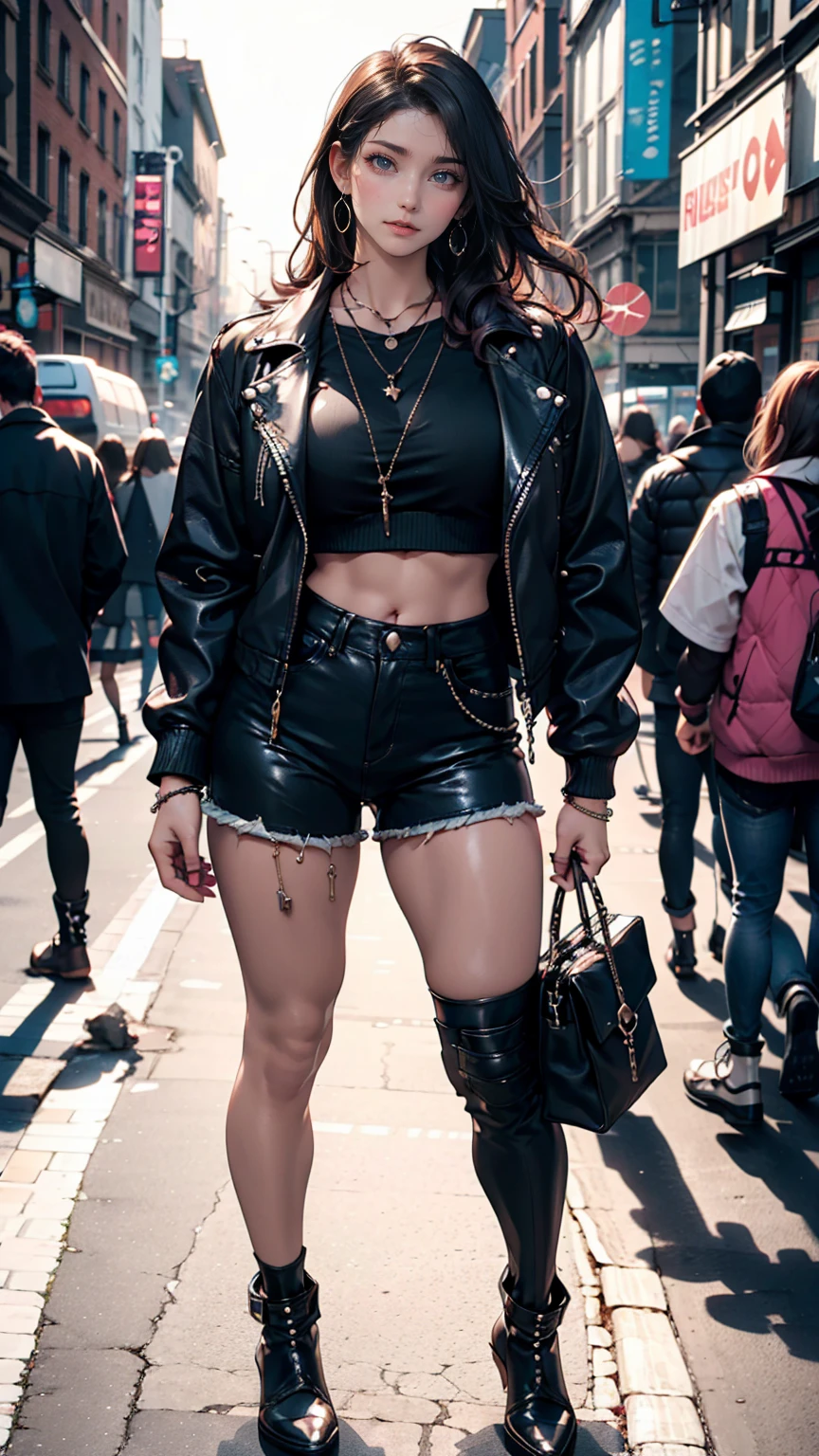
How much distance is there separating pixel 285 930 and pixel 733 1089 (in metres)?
2.23

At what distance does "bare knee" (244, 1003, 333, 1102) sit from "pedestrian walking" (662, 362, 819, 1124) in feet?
6.41

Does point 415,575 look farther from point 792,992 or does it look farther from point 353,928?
point 353,928

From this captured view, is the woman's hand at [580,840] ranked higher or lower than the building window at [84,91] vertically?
lower

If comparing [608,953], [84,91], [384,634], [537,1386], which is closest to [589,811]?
[608,953]

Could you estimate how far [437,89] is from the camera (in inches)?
99.2

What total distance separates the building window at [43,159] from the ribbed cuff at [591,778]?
29107 mm

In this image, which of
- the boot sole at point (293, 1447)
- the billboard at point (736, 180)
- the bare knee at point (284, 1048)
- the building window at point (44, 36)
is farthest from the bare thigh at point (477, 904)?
the building window at point (44, 36)

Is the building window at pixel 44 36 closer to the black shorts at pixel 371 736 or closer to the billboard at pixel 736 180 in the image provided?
the billboard at pixel 736 180

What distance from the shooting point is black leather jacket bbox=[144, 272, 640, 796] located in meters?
2.56

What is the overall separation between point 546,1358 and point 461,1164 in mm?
1321

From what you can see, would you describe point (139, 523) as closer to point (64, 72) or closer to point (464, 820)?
point (464, 820)

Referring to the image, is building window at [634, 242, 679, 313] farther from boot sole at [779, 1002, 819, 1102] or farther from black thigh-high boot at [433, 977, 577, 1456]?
black thigh-high boot at [433, 977, 577, 1456]

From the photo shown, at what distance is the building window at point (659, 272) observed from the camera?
3219 centimetres

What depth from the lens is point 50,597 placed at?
5375 millimetres
